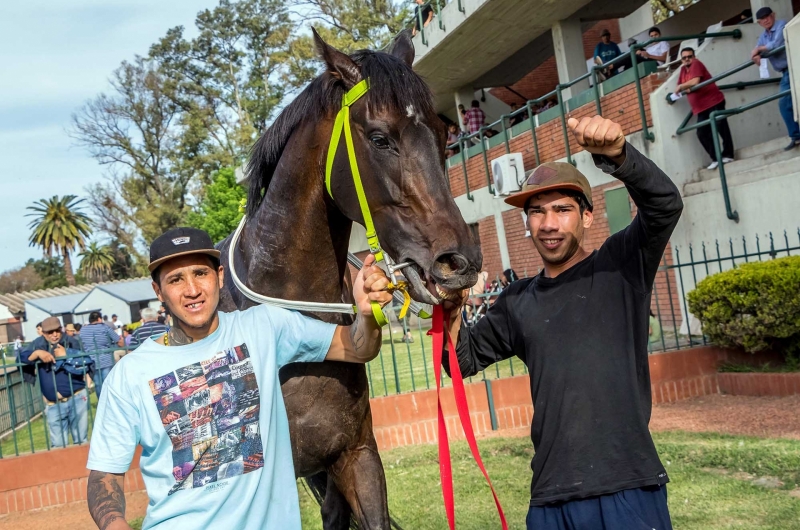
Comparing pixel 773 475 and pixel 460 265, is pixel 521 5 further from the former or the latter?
pixel 460 265

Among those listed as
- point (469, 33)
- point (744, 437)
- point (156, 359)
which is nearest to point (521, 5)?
point (469, 33)

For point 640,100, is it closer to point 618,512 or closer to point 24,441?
point 618,512

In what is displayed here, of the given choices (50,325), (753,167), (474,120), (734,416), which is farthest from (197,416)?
(474,120)

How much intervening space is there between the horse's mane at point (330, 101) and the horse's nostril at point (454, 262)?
2.00 feet

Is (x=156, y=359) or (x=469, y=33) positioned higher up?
(x=469, y=33)

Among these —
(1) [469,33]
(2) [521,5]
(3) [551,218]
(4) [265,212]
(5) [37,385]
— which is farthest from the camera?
(1) [469,33]

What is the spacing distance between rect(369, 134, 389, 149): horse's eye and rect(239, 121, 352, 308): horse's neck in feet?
1.28

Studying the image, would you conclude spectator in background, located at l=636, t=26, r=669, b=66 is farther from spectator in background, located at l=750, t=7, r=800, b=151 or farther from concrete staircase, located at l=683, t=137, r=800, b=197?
concrete staircase, located at l=683, t=137, r=800, b=197

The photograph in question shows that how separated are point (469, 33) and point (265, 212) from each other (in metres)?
15.2

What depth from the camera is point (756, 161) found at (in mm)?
10352

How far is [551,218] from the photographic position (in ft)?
8.64

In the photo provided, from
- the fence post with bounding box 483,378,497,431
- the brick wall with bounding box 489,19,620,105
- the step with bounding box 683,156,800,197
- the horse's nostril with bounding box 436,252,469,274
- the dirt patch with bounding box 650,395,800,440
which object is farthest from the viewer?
the brick wall with bounding box 489,19,620,105

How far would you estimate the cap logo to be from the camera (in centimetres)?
264

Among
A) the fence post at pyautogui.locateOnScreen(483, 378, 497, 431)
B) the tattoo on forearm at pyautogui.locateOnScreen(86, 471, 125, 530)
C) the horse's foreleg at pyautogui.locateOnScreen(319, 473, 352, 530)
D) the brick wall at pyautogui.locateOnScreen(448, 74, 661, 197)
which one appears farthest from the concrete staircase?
the tattoo on forearm at pyautogui.locateOnScreen(86, 471, 125, 530)
